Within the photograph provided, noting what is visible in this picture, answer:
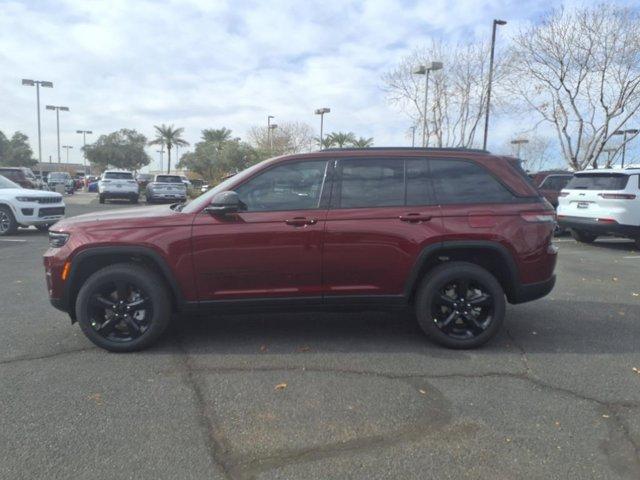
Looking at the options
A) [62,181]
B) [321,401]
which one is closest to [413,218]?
[321,401]

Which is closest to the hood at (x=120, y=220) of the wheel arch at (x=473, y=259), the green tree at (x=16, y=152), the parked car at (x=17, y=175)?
the wheel arch at (x=473, y=259)

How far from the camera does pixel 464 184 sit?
4809 millimetres

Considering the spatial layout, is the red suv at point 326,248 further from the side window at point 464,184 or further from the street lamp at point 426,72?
the street lamp at point 426,72

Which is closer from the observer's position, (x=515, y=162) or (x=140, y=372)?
(x=140, y=372)

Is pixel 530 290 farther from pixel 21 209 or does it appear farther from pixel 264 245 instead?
pixel 21 209

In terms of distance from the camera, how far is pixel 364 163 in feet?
15.7

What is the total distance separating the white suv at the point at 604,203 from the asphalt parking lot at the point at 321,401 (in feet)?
20.1

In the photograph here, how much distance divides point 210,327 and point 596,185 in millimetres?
9564

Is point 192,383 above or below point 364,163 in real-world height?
below

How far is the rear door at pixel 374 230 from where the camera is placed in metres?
4.59

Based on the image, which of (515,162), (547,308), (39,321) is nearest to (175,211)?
(39,321)

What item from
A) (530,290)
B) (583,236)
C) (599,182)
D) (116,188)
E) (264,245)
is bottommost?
(583,236)

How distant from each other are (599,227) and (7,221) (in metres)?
13.6

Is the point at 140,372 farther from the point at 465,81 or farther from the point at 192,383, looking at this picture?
the point at 465,81
